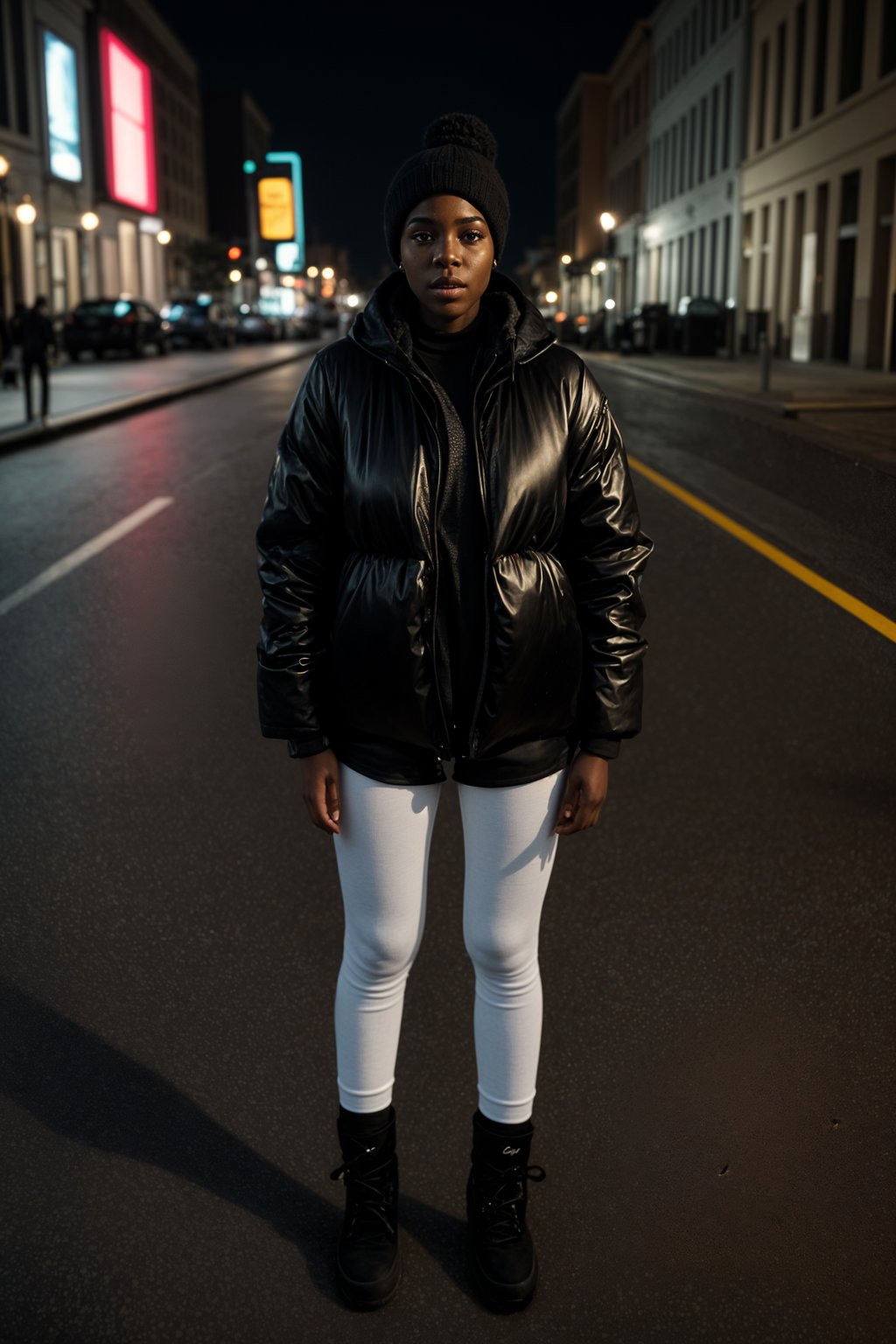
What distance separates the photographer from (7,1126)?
3.28 meters

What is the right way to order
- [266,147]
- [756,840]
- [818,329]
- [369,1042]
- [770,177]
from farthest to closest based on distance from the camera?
[266,147] → [770,177] → [818,329] → [756,840] → [369,1042]

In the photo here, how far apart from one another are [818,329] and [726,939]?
35.6 meters

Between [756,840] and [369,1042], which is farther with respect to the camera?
[756,840]

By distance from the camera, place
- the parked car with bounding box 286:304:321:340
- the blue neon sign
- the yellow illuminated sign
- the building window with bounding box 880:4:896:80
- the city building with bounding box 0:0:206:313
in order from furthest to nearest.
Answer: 1. the yellow illuminated sign
2. the parked car with bounding box 286:304:321:340
3. the blue neon sign
4. the city building with bounding box 0:0:206:313
5. the building window with bounding box 880:4:896:80

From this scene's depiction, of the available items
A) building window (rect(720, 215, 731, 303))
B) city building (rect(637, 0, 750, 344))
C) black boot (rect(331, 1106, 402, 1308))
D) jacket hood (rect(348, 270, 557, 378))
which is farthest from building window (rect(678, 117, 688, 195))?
black boot (rect(331, 1106, 402, 1308))

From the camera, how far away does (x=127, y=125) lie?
72.9m

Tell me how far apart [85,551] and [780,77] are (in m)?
40.0

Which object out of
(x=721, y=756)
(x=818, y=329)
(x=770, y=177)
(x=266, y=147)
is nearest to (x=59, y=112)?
(x=770, y=177)

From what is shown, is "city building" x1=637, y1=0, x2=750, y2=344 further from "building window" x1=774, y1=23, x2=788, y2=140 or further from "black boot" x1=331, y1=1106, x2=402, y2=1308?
"black boot" x1=331, y1=1106, x2=402, y2=1308

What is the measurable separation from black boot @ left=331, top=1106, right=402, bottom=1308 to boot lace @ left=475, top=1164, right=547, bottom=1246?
17cm

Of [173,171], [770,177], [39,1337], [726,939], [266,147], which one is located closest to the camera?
[39,1337]

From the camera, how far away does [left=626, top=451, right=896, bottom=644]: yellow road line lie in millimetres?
8000

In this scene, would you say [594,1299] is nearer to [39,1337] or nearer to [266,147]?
[39,1337]

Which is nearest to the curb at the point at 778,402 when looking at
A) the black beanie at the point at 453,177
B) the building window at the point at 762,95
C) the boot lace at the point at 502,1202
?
the black beanie at the point at 453,177
